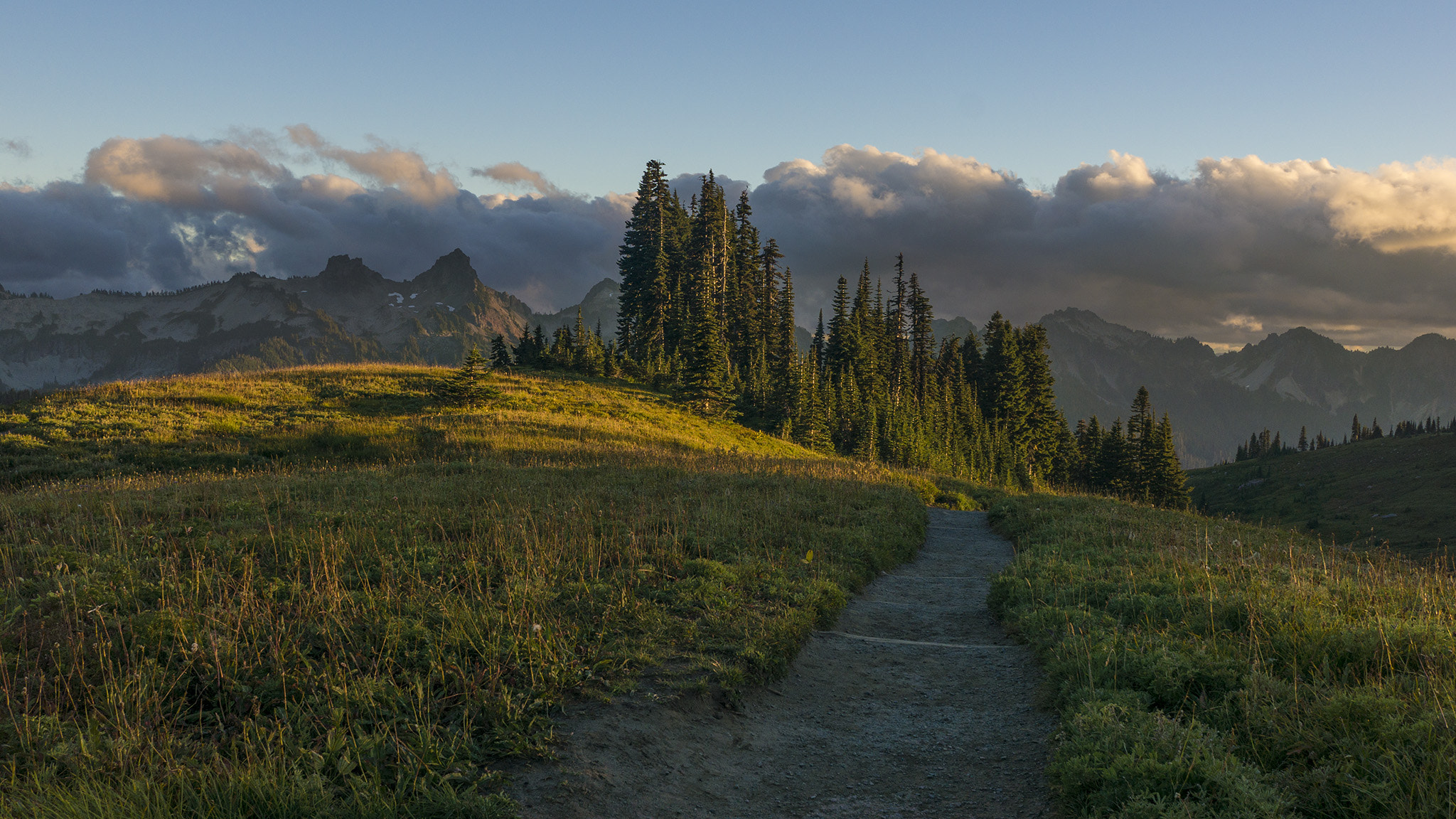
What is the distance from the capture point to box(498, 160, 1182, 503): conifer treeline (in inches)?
2371

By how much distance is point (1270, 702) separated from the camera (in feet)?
17.5

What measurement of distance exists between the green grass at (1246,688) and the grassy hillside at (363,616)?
3.51 metres

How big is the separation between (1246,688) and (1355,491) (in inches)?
5804

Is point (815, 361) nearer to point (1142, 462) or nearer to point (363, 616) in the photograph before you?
point (1142, 462)

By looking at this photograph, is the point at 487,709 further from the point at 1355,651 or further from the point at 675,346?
the point at 675,346

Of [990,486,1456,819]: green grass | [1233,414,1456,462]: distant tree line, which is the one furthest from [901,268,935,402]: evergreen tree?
[1233,414,1456,462]: distant tree line

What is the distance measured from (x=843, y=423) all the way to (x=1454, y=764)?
6392 cm

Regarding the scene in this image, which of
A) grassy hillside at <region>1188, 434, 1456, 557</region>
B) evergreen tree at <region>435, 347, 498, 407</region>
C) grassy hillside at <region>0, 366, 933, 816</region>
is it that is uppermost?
evergreen tree at <region>435, 347, 498, 407</region>

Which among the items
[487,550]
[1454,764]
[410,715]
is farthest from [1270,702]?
[487,550]

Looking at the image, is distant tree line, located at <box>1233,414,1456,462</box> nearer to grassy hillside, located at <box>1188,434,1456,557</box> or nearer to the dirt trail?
grassy hillside, located at <box>1188,434,1456,557</box>

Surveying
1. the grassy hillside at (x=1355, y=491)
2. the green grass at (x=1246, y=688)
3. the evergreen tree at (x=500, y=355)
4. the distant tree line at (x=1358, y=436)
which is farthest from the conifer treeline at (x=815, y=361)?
the distant tree line at (x=1358, y=436)

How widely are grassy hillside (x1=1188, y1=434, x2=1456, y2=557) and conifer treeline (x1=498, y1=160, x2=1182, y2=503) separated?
2961cm

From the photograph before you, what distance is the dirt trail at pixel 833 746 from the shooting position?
17.2ft

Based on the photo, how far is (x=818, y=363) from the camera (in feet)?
262
